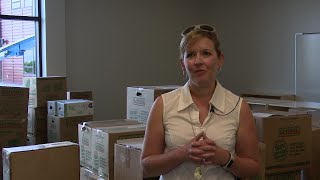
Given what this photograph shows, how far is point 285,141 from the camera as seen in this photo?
2.34m

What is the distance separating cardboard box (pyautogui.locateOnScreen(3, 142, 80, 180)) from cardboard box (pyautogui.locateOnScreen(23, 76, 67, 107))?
2041 millimetres

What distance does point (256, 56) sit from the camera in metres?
5.82

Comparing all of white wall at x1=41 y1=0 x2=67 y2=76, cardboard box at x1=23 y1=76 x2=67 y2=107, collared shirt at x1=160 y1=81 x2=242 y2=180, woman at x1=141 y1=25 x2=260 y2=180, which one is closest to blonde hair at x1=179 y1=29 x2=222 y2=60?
woman at x1=141 y1=25 x2=260 y2=180

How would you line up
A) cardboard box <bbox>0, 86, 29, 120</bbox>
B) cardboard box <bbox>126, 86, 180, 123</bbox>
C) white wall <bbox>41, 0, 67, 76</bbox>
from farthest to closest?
white wall <bbox>41, 0, 67, 76</bbox>, cardboard box <bbox>0, 86, 29, 120</bbox>, cardboard box <bbox>126, 86, 180, 123</bbox>

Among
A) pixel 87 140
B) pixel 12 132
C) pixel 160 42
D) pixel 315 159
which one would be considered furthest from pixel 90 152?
pixel 160 42

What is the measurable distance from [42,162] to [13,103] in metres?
1.76

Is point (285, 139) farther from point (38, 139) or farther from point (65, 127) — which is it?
point (38, 139)

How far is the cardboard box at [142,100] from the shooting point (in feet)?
9.57

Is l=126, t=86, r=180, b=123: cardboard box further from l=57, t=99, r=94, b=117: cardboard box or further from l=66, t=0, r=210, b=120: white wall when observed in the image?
l=66, t=0, r=210, b=120: white wall

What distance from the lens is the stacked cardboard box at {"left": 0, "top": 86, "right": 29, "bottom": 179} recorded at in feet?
11.9

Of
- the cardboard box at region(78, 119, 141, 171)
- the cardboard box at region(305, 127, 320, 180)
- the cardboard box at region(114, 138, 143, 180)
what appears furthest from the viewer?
the cardboard box at region(305, 127, 320, 180)

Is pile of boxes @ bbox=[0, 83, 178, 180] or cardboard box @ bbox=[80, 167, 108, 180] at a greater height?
pile of boxes @ bbox=[0, 83, 178, 180]

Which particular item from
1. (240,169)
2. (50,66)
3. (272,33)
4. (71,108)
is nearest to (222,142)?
(240,169)

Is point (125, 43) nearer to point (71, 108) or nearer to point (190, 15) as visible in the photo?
point (190, 15)
